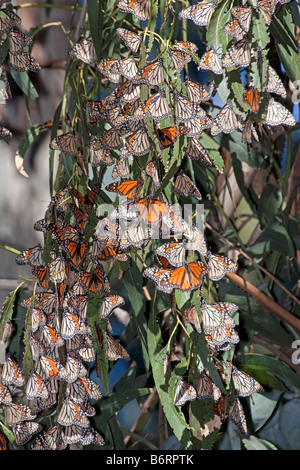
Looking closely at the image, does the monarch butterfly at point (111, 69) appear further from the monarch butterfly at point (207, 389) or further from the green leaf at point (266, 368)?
the green leaf at point (266, 368)

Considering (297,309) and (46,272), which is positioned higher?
(46,272)

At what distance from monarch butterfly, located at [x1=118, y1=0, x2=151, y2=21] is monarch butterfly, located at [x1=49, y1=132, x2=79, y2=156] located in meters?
0.18

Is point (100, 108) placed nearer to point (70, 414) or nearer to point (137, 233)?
point (137, 233)

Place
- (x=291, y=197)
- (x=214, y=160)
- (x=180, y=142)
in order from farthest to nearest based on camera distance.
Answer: (x=291, y=197) < (x=214, y=160) < (x=180, y=142)

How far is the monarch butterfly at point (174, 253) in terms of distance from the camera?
641 mm

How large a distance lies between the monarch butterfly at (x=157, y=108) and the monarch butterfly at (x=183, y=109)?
0.02m

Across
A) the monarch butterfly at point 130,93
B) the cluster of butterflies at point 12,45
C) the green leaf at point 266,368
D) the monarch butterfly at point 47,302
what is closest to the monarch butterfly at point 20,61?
the cluster of butterflies at point 12,45

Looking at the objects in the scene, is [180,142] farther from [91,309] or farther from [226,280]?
[226,280]

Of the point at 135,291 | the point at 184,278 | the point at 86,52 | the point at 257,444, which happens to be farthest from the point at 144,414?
the point at 86,52

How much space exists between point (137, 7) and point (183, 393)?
0.44 metres

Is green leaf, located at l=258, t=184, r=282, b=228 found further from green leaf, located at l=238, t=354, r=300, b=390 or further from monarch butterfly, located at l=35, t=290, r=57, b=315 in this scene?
monarch butterfly, located at l=35, t=290, r=57, b=315

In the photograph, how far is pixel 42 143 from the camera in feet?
3.74
